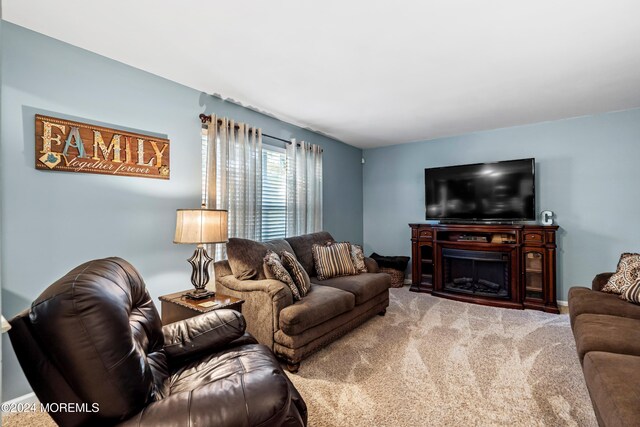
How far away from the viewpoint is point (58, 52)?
2289 millimetres

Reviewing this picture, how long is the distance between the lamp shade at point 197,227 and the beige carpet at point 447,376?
125cm

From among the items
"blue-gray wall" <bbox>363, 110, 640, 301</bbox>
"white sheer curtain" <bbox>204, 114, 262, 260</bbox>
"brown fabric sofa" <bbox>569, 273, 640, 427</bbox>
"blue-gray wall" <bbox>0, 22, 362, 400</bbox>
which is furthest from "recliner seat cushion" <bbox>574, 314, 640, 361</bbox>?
"blue-gray wall" <bbox>0, 22, 362, 400</bbox>

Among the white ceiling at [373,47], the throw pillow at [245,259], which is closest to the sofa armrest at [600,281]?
the white ceiling at [373,47]

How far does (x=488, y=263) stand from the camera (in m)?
4.47

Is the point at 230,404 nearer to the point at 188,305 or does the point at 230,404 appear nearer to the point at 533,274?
the point at 188,305

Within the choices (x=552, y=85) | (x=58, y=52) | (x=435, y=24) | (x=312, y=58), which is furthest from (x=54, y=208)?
(x=552, y=85)

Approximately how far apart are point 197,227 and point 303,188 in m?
1.98

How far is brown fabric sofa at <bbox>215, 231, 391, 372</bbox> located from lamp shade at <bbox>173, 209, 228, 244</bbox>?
1.61 ft

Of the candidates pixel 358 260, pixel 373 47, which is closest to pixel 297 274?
pixel 358 260

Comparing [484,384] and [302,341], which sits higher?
[302,341]

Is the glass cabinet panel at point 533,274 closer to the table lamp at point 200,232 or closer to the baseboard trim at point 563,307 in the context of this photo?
the baseboard trim at point 563,307

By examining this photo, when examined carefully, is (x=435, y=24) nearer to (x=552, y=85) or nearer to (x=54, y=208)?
(x=552, y=85)

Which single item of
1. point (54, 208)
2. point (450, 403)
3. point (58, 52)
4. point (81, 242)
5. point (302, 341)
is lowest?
point (450, 403)

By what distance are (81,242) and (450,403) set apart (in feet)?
9.10
